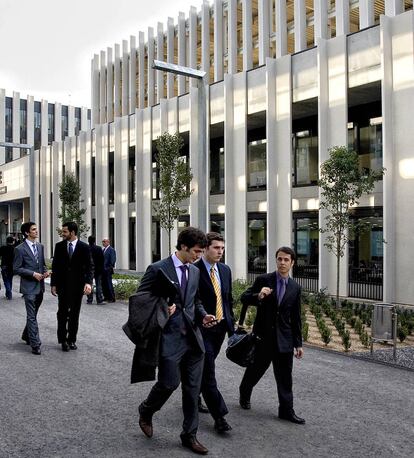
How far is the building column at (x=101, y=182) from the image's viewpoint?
32.3 metres

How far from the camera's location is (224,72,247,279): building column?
21969mm

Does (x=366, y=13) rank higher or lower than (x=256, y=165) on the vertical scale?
higher

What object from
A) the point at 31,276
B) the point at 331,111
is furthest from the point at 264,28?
the point at 31,276

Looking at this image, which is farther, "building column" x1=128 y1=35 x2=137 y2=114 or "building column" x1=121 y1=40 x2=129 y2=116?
"building column" x1=121 y1=40 x2=129 y2=116

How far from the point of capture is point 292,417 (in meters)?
5.36

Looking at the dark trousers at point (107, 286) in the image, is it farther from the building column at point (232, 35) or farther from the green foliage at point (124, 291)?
the building column at point (232, 35)

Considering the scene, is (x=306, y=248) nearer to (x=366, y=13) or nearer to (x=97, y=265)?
(x=97, y=265)

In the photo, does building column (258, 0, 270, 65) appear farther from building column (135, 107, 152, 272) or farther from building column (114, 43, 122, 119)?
building column (114, 43, 122, 119)

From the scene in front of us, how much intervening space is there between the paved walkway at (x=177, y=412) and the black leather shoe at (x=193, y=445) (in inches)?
2.4

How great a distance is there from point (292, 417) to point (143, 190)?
23.9m

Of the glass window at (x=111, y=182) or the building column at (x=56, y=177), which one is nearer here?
the glass window at (x=111, y=182)

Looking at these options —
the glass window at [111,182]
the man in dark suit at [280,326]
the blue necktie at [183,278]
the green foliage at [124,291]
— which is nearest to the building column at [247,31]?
the glass window at [111,182]

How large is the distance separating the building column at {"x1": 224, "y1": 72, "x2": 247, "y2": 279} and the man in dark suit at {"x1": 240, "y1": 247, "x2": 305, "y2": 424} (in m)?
16.4

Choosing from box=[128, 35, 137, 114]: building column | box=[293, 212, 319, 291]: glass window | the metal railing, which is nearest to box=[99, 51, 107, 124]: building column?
box=[128, 35, 137, 114]: building column
